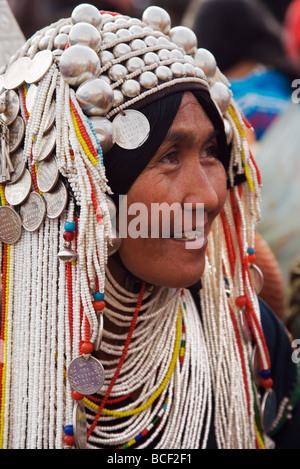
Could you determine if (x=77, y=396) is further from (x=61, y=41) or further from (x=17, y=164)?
(x=61, y=41)

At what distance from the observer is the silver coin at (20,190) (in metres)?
1.90

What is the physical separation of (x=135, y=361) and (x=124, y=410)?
0.48 feet

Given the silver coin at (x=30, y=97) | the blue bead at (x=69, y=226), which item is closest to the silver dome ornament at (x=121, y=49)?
the silver coin at (x=30, y=97)

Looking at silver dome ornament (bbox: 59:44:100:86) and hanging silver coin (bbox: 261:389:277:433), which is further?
hanging silver coin (bbox: 261:389:277:433)

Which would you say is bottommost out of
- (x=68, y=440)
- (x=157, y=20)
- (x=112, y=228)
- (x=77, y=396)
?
(x=68, y=440)

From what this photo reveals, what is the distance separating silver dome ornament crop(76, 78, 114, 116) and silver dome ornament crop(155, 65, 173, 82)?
15 centimetres

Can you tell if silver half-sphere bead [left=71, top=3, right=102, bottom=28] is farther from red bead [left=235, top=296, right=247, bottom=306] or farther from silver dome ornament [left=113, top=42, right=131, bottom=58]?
red bead [left=235, top=296, right=247, bottom=306]

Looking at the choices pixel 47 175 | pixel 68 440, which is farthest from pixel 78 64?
pixel 68 440

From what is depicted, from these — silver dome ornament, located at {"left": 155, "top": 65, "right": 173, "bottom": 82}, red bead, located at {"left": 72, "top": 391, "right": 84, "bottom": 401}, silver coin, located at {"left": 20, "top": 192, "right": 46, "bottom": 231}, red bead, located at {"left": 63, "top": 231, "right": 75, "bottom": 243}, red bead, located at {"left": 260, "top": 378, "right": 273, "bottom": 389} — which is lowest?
red bead, located at {"left": 72, "top": 391, "right": 84, "bottom": 401}

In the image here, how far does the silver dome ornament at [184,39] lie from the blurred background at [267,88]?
0.96 meters

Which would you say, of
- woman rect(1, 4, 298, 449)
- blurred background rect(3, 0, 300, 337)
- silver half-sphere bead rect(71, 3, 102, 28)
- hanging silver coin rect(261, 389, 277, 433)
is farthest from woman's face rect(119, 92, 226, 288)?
blurred background rect(3, 0, 300, 337)

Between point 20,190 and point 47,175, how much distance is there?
0.11 meters

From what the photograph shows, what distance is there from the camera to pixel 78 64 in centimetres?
180

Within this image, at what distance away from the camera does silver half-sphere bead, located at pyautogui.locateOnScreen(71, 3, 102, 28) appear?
6.23 feet
